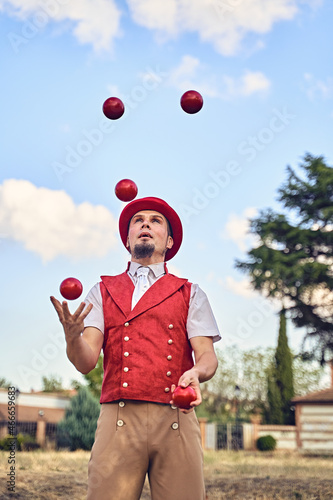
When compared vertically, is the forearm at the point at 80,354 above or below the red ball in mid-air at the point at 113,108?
below

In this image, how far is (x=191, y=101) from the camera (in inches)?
166

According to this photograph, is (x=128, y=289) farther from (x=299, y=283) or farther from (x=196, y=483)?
(x=299, y=283)

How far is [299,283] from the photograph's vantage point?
16.0 metres

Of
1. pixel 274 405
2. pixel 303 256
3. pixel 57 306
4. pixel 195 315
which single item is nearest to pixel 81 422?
pixel 303 256

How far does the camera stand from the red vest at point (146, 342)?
3029 millimetres

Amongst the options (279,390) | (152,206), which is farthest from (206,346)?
(279,390)

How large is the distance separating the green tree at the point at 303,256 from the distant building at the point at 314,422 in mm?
8243

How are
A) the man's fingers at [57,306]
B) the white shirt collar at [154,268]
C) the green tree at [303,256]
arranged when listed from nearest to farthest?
the man's fingers at [57,306], the white shirt collar at [154,268], the green tree at [303,256]

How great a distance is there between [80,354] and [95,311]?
0.35 m

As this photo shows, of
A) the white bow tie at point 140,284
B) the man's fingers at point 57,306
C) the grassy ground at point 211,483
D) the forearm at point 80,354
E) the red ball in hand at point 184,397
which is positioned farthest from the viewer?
the grassy ground at point 211,483

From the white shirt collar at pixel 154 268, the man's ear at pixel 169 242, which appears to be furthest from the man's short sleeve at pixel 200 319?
the man's ear at pixel 169 242

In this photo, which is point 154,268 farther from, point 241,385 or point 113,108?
point 241,385

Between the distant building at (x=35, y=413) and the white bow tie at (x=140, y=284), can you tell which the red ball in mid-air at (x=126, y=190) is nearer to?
the white bow tie at (x=140, y=284)

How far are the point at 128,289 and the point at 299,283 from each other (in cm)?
1323
